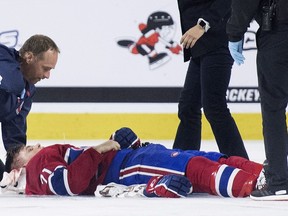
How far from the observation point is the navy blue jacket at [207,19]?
14.7 feet

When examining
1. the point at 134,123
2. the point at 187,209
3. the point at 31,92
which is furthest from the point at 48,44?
the point at 134,123

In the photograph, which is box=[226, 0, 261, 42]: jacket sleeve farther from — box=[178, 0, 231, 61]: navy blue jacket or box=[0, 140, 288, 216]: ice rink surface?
box=[178, 0, 231, 61]: navy blue jacket

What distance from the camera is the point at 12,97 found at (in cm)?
425

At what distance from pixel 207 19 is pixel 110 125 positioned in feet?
9.45

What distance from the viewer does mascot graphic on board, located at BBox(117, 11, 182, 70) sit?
7.32 m

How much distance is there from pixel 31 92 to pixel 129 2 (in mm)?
2997

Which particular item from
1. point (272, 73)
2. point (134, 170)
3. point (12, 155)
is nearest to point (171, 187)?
point (134, 170)

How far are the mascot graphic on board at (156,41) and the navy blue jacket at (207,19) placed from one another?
108 inches

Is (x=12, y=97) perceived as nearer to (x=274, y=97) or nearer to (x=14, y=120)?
(x=14, y=120)

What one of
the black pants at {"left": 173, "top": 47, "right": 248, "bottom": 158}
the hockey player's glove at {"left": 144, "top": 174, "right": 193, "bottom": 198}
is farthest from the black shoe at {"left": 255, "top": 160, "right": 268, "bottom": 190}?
the black pants at {"left": 173, "top": 47, "right": 248, "bottom": 158}

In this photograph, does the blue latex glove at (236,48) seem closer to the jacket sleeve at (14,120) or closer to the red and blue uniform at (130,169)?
the red and blue uniform at (130,169)

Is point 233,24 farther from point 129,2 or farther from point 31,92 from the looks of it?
point 129,2

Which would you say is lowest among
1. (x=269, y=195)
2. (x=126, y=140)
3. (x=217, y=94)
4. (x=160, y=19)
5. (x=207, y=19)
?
(x=269, y=195)

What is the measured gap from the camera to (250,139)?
721 cm
